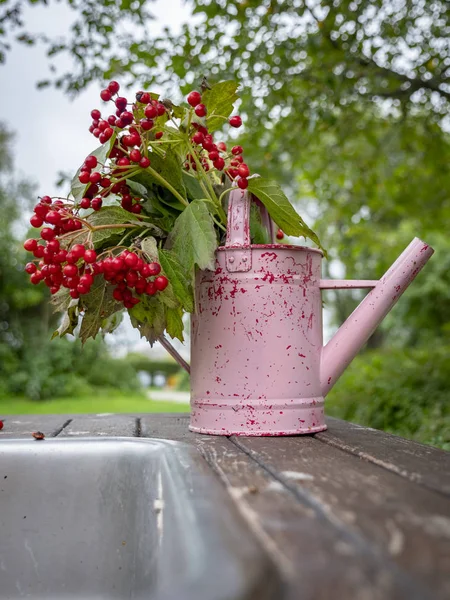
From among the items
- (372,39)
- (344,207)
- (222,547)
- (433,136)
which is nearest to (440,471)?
(222,547)

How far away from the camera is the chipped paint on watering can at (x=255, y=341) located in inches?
40.2

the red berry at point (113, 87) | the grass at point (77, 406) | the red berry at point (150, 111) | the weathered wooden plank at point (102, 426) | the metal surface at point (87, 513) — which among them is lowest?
the grass at point (77, 406)

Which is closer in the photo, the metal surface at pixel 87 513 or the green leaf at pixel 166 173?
the metal surface at pixel 87 513

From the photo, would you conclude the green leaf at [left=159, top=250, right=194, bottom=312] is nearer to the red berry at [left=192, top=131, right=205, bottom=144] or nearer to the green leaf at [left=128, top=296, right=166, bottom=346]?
the green leaf at [left=128, top=296, right=166, bottom=346]

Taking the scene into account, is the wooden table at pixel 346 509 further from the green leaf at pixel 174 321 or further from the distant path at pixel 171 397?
the distant path at pixel 171 397

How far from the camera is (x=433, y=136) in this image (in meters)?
3.41

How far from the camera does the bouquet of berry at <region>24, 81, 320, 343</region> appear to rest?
3.03ft

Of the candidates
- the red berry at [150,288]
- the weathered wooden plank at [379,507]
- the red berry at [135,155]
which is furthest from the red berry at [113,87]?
the weathered wooden plank at [379,507]

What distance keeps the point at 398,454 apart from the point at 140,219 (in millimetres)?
548

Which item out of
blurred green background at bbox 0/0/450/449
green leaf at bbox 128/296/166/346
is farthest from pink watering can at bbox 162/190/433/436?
blurred green background at bbox 0/0/450/449

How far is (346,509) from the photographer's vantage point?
0.48 m

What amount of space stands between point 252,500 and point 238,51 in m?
2.37

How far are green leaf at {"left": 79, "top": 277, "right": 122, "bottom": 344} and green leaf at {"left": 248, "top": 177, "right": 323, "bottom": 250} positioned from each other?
29 centimetres

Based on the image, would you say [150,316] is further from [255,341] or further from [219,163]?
[219,163]
